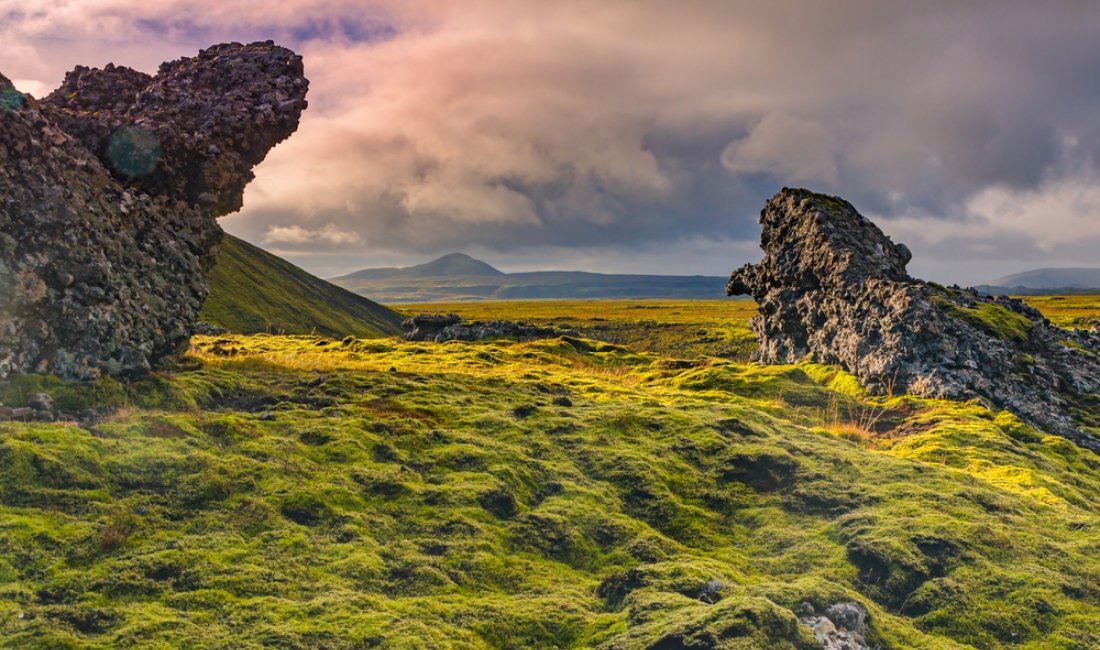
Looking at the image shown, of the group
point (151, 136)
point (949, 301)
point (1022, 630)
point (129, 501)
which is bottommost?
point (1022, 630)

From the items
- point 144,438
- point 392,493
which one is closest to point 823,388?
point 392,493

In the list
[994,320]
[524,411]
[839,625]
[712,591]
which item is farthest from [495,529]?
[994,320]

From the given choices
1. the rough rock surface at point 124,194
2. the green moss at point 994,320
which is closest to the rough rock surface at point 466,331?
the rough rock surface at point 124,194

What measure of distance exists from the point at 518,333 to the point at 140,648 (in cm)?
5293

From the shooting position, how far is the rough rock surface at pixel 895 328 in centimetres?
3180

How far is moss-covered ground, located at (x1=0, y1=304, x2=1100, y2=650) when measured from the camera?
10047 millimetres

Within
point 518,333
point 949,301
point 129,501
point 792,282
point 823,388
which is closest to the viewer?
point 129,501

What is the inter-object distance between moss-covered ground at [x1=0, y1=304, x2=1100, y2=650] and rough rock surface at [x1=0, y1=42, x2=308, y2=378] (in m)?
2.00

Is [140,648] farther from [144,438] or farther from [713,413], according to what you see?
[713,413]

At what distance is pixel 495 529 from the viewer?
13.8 m

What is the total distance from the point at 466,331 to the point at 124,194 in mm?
39227

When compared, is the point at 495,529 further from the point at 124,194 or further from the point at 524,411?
the point at 124,194

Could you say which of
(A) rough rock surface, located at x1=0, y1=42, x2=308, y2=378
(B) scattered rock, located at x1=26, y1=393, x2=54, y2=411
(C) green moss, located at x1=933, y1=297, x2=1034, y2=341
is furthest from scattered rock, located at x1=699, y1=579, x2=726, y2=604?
(C) green moss, located at x1=933, y1=297, x2=1034, y2=341

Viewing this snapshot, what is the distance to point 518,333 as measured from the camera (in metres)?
61.5
